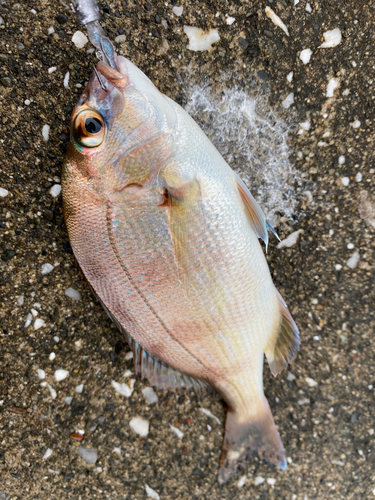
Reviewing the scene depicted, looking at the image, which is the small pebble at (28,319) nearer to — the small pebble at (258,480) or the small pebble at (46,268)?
the small pebble at (46,268)

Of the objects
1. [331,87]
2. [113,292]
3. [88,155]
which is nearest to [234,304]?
[113,292]

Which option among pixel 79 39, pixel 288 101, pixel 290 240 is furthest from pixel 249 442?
pixel 79 39

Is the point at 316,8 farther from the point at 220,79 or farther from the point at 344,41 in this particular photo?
Result: the point at 220,79

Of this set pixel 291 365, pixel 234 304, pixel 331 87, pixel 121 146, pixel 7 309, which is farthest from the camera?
pixel 291 365

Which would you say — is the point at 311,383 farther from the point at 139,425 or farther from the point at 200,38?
the point at 200,38

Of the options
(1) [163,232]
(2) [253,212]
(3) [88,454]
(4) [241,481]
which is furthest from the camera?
(4) [241,481]

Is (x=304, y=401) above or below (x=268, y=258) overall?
below
